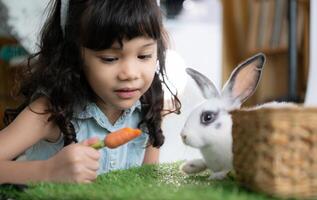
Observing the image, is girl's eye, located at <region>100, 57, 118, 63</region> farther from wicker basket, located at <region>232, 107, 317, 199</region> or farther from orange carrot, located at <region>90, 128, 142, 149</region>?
wicker basket, located at <region>232, 107, 317, 199</region>

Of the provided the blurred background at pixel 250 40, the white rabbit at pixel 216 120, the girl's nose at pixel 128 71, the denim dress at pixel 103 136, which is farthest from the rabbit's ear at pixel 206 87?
the blurred background at pixel 250 40

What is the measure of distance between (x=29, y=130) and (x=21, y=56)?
72 centimetres

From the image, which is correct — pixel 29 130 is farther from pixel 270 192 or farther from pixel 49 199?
pixel 270 192

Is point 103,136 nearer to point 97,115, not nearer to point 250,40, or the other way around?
point 97,115

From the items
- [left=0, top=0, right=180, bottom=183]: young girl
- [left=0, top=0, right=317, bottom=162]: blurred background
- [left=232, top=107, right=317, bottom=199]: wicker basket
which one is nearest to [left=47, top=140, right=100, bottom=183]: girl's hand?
[left=0, top=0, right=180, bottom=183]: young girl

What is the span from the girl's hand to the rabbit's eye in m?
0.13

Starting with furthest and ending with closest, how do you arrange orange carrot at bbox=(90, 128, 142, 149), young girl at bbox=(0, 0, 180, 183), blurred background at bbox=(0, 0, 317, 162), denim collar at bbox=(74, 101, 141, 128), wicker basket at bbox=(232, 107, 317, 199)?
blurred background at bbox=(0, 0, 317, 162) < denim collar at bbox=(74, 101, 141, 128) < young girl at bbox=(0, 0, 180, 183) < orange carrot at bbox=(90, 128, 142, 149) < wicker basket at bbox=(232, 107, 317, 199)

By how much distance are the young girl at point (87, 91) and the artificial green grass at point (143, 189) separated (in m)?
0.05

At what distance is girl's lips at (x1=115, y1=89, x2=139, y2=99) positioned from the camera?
2.32 feet

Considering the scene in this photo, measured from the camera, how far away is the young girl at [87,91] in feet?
2.16

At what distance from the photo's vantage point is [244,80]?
23.4 inches

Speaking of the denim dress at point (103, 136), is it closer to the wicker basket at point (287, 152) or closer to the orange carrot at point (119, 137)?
the orange carrot at point (119, 137)

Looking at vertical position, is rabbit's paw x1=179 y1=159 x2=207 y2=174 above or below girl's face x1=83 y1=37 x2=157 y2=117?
below

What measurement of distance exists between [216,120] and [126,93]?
18cm
